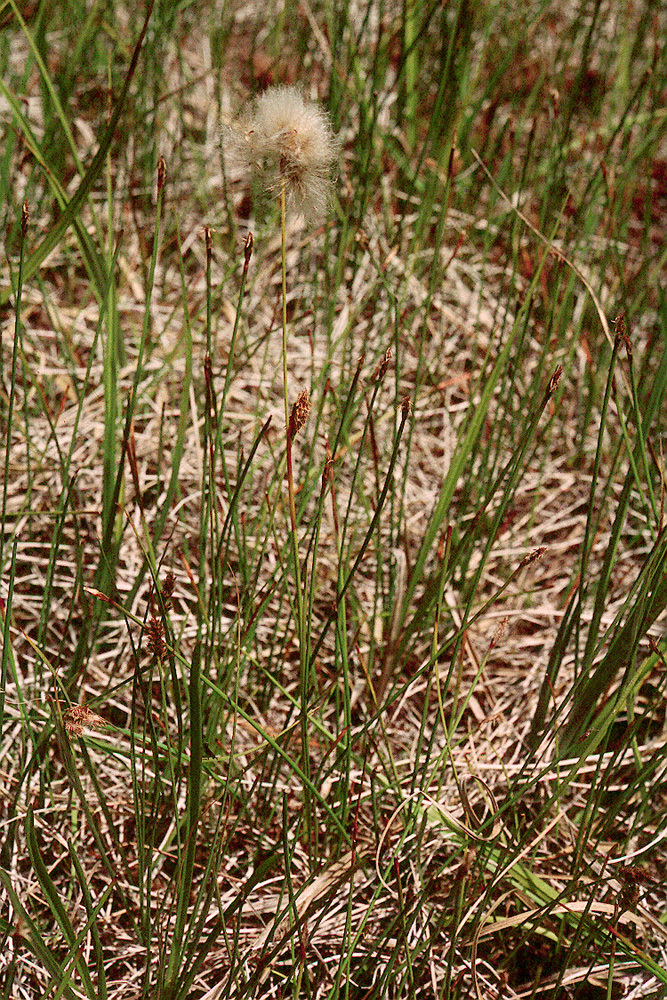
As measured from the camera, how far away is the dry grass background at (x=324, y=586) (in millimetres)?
910

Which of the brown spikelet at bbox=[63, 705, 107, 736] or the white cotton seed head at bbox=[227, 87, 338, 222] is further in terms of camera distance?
the white cotton seed head at bbox=[227, 87, 338, 222]

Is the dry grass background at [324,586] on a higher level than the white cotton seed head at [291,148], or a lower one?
lower

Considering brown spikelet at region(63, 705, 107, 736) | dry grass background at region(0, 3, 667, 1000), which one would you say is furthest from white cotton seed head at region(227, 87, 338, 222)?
brown spikelet at region(63, 705, 107, 736)

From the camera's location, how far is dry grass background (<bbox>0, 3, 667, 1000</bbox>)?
91 centimetres

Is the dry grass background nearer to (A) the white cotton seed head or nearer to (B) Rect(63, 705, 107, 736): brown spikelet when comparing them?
(B) Rect(63, 705, 107, 736): brown spikelet

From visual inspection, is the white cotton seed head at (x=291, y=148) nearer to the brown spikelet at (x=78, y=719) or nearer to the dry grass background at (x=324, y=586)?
the dry grass background at (x=324, y=586)

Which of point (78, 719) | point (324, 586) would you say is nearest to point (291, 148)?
point (78, 719)

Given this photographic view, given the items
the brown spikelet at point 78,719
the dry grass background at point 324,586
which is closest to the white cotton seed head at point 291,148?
the dry grass background at point 324,586

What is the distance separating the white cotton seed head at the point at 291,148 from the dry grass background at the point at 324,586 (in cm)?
19

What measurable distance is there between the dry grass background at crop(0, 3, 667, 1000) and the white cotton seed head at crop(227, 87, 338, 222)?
19 centimetres

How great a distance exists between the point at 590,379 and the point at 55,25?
159 centimetres

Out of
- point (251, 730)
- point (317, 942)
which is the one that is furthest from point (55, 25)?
point (317, 942)

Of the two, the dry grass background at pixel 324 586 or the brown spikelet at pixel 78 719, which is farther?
the dry grass background at pixel 324 586

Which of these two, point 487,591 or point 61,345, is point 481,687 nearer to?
point 487,591
